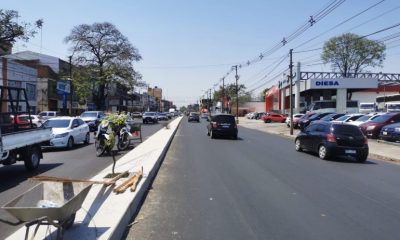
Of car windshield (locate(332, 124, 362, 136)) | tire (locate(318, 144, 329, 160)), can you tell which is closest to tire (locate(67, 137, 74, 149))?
tire (locate(318, 144, 329, 160))

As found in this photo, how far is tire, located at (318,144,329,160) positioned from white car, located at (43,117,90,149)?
449 inches

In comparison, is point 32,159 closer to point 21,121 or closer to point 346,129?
point 21,121

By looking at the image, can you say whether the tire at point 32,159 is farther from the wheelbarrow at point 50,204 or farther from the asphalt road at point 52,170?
→ the wheelbarrow at point 50,204

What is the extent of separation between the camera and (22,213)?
5266 millimetres

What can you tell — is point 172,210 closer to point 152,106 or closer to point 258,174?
point 258,174

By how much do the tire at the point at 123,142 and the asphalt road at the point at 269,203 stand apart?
219 inches

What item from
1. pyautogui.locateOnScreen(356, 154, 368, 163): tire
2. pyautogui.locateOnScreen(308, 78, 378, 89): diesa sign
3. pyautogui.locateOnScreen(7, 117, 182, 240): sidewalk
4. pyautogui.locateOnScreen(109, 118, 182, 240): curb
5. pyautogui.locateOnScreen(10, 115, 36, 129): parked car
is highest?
pyautogui.locateOnScreen(308, 78, 378, 89): diesa sign

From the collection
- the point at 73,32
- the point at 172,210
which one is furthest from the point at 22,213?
the point at 73,32

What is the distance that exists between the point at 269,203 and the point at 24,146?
25.3 feet

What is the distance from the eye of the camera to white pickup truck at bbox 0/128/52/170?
1222cm

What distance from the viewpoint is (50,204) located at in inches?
233

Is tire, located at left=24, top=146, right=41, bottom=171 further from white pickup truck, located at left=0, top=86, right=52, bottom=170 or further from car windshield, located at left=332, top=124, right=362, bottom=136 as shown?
car windshield, located at left=332, top=124, right=362, bottom=136

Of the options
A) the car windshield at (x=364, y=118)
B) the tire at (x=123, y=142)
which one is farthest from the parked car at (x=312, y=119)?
the tire at (x=123, y=142)

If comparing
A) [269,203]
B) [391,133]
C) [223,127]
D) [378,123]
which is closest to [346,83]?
[378,123]
